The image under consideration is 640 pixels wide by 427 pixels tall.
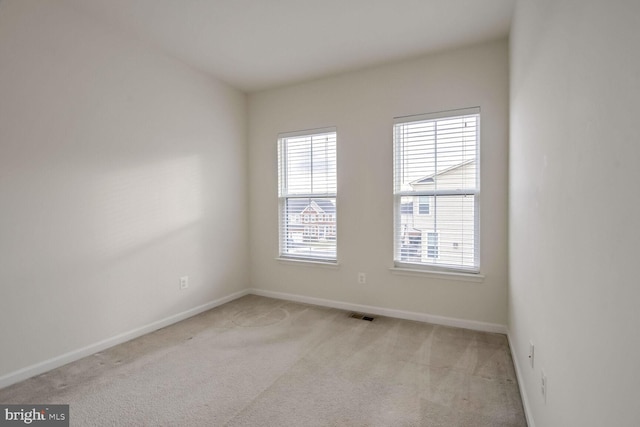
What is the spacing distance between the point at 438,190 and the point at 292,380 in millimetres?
2240

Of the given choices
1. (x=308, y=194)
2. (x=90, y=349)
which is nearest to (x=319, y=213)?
(x=308, y=194)

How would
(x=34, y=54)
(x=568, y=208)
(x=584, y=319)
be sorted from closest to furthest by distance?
(x=584, y=319) → (x=568, y=208) → (x=34, y=54)

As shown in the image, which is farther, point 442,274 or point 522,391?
point 442,274

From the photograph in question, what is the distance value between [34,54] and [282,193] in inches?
103

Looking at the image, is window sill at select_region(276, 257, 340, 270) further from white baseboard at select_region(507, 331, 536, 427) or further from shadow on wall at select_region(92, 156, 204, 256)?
white baseboard at select_region(507, 331, 536, 427)

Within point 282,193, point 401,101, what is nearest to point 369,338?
point 282,193

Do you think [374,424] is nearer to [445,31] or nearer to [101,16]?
[445,31]

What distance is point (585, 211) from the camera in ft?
3.11

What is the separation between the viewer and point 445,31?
2.80m

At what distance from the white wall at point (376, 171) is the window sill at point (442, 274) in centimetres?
5

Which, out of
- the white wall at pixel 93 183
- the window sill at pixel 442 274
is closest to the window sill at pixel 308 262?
the window sill at pixel 442 274

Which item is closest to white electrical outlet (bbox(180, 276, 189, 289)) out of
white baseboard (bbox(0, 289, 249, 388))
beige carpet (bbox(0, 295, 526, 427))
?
white baseboard (bbox(0, 289, 249, 388))

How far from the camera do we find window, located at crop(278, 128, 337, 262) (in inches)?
151

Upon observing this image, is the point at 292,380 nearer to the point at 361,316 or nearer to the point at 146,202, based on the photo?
the point at 361,316
